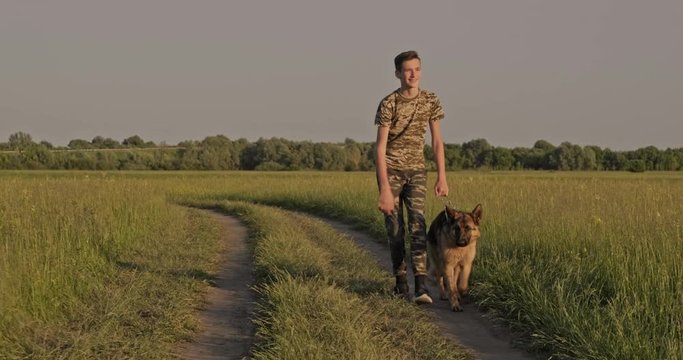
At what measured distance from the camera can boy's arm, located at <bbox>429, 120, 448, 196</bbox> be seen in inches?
246

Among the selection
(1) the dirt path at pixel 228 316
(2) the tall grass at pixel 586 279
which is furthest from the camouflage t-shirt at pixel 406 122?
(1) the dirt path at pixel 228 316

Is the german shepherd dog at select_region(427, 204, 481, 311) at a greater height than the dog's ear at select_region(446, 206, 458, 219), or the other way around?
the dog's ear at select_region(446, 206, 458, 219)

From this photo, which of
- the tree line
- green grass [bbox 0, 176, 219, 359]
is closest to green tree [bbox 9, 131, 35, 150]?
the tree line

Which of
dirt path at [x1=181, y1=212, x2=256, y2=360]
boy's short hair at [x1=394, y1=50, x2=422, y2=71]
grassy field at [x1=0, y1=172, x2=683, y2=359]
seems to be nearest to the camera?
grassy field at [x1=0, y1=172, x2=683, y2=359]

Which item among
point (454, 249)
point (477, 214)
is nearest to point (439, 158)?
point (477, 214)

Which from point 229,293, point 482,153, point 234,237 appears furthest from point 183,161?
point 229,293

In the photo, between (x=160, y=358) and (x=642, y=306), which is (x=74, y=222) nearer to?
(x=160, y=358)

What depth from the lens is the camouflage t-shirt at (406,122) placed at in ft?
20.2

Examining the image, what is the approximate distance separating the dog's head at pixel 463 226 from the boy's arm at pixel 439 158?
22 centimetres

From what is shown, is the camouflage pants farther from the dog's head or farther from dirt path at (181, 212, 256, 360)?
dirt path at (181, 212, 256, 360)

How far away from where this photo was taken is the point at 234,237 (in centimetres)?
1218

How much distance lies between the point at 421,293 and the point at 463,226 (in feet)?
2.80

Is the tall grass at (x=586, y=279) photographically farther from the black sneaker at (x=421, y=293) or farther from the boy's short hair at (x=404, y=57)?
the boy's short hair at (x=404, y=57)

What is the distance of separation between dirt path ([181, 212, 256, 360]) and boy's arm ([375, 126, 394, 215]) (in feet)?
5.66
